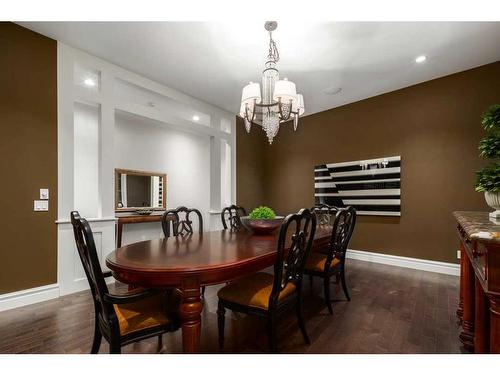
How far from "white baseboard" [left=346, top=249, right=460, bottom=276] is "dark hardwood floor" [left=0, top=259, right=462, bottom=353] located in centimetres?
53

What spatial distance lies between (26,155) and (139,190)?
200 centimetres

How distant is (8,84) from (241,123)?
3.43 m

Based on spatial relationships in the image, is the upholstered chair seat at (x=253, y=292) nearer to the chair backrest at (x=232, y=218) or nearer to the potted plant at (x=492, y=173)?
the chair backrest at (x=232, y=218)

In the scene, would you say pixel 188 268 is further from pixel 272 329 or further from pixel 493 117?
pixel 493 117

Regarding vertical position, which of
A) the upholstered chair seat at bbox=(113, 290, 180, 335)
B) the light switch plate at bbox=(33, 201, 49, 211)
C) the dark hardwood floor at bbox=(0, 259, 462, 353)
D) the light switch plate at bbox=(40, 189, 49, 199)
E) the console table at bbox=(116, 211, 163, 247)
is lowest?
the dark hardwood floor at bbox=(0, 259, 462, 353)

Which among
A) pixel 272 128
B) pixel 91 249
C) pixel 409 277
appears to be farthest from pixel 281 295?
pixel 409 277

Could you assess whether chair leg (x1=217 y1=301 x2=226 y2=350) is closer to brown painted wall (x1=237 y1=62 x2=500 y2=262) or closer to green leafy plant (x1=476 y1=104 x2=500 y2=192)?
green leafy plant (x1=476 y1=104 x2=500 y2=192)

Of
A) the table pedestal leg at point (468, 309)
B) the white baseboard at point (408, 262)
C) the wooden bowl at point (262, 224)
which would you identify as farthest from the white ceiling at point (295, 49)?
the white baseboard at point (408, 262)

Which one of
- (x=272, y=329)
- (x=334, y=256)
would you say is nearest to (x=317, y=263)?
(x=334, y=256)

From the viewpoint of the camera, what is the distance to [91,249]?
1.13 meters

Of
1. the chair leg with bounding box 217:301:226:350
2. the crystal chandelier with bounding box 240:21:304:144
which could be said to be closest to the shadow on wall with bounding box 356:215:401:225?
the crystal chandelier with bounding box 240:21:304:144

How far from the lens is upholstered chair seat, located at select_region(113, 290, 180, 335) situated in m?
1.27

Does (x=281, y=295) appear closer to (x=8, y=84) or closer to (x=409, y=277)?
(x=409, y=277)

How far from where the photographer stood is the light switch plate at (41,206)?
97.1 inches
